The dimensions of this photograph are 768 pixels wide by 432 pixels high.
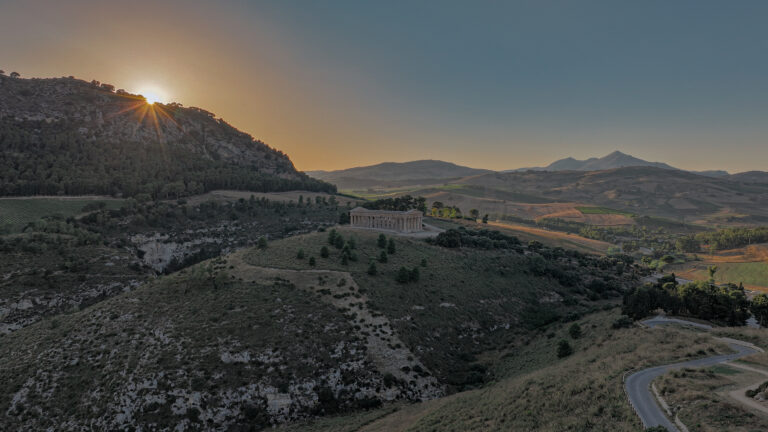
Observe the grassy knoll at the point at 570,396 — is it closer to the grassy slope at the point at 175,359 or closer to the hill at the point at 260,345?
the hill at the point at 260,345

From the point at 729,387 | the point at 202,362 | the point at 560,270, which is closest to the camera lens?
the point at 729,387

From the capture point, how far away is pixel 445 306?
64812mm

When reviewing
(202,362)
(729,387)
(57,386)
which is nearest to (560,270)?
(729,387)

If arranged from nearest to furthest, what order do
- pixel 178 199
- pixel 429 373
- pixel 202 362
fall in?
pixel 202 362 < pixel 429 373 < pixel 178 199

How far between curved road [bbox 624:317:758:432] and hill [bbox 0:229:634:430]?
2146 centimetres

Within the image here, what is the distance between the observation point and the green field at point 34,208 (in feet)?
343

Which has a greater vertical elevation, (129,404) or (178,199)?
(178,199)

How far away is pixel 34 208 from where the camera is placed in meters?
115

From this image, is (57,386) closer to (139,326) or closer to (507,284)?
(139,326)

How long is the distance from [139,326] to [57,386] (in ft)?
34.5

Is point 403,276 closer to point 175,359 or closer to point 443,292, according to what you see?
point 443,292

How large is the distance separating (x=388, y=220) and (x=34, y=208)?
4499 inches

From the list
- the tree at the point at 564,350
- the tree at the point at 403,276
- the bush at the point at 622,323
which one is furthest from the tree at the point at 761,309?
the tree at the point at 403,276

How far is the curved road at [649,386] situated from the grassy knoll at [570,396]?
66 centimetres
